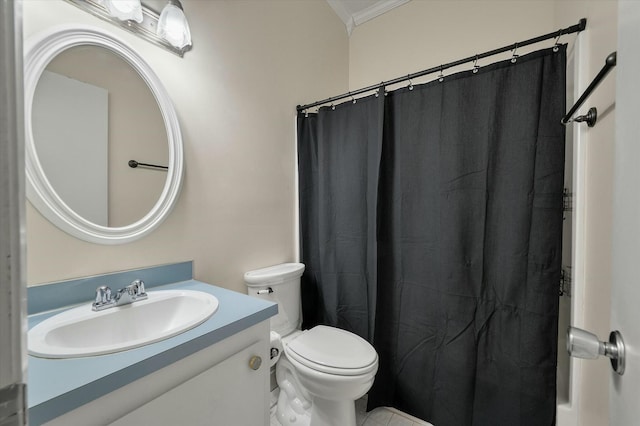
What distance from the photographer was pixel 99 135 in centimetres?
97

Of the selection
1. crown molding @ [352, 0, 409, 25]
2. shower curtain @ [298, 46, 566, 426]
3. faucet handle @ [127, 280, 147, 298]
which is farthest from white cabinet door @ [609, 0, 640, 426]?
crown molding @ [352, 0, 409, 25]

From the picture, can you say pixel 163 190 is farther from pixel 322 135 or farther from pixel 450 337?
pixel 450 337

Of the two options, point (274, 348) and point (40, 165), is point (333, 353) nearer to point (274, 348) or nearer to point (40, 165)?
point (274, 348)

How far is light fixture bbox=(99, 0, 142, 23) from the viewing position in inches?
37.8

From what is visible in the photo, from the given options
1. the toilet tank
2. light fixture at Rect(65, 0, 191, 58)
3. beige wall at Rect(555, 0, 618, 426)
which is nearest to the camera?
beige wall at Rect(555, 0, 618, 426)

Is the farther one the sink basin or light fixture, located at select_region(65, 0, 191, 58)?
light fixture, located at select_region(65, 0, 191, 58)

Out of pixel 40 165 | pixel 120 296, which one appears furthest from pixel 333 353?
pixel 40 165

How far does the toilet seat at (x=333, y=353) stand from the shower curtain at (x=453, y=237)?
9.1 inches

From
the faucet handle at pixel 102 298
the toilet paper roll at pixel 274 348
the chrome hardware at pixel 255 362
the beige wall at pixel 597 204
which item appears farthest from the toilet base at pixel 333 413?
the faucet handle at pixel 102 298

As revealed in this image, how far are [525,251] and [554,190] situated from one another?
28 cm

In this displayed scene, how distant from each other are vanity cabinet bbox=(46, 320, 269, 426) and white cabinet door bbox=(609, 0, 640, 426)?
849 millimetres

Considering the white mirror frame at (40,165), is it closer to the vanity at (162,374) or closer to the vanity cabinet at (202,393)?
the vanity at (162,374)

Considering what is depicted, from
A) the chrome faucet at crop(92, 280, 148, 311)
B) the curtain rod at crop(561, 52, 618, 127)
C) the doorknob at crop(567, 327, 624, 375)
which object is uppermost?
the curtain rod at crop(561, 52, 618, 127)

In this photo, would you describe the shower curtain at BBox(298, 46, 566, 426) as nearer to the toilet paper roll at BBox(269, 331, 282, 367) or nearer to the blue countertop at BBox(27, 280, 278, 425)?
the toilet paper roll at BBox(269, 331, 282, 367)
